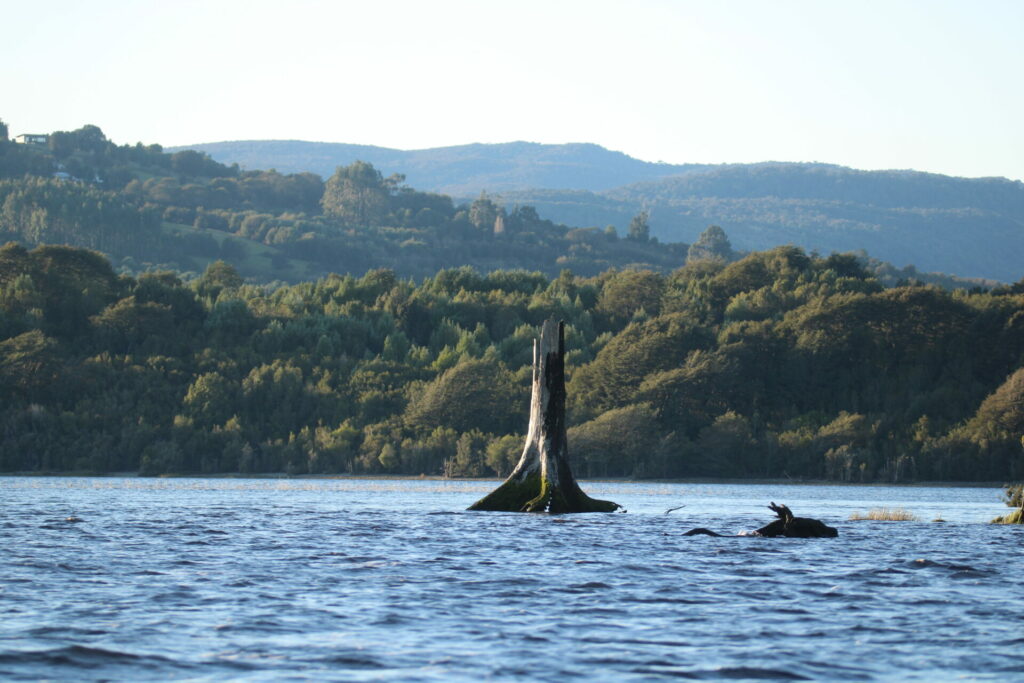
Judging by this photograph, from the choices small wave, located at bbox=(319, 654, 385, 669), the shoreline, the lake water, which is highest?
the shoreline

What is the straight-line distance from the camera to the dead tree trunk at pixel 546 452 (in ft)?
177

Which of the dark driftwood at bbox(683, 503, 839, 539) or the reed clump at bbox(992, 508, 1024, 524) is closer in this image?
the dark driftwood at bbox(683, 503, 839, 539)

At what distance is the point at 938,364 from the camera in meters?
151

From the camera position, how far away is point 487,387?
14900 centimetres

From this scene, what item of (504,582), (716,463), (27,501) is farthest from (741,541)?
(716,463)

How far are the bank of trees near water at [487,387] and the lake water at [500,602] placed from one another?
84.1 meters

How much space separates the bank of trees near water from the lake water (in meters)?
84.1

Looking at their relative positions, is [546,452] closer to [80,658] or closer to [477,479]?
[80,658]

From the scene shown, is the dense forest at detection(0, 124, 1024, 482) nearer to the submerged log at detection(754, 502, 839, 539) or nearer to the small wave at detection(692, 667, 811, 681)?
the submerged log at detection(754, 502, 839, 539)

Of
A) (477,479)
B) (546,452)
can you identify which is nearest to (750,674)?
(546,452)

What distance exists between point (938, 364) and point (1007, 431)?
18258mm

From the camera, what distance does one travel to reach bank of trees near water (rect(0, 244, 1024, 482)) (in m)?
138

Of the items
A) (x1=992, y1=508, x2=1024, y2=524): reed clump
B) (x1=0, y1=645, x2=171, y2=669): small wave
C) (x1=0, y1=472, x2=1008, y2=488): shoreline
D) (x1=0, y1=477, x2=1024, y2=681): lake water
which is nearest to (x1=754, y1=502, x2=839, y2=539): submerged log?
(x1=0, y1=477, x2=1024, y2=681): lake water

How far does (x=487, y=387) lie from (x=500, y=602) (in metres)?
118
